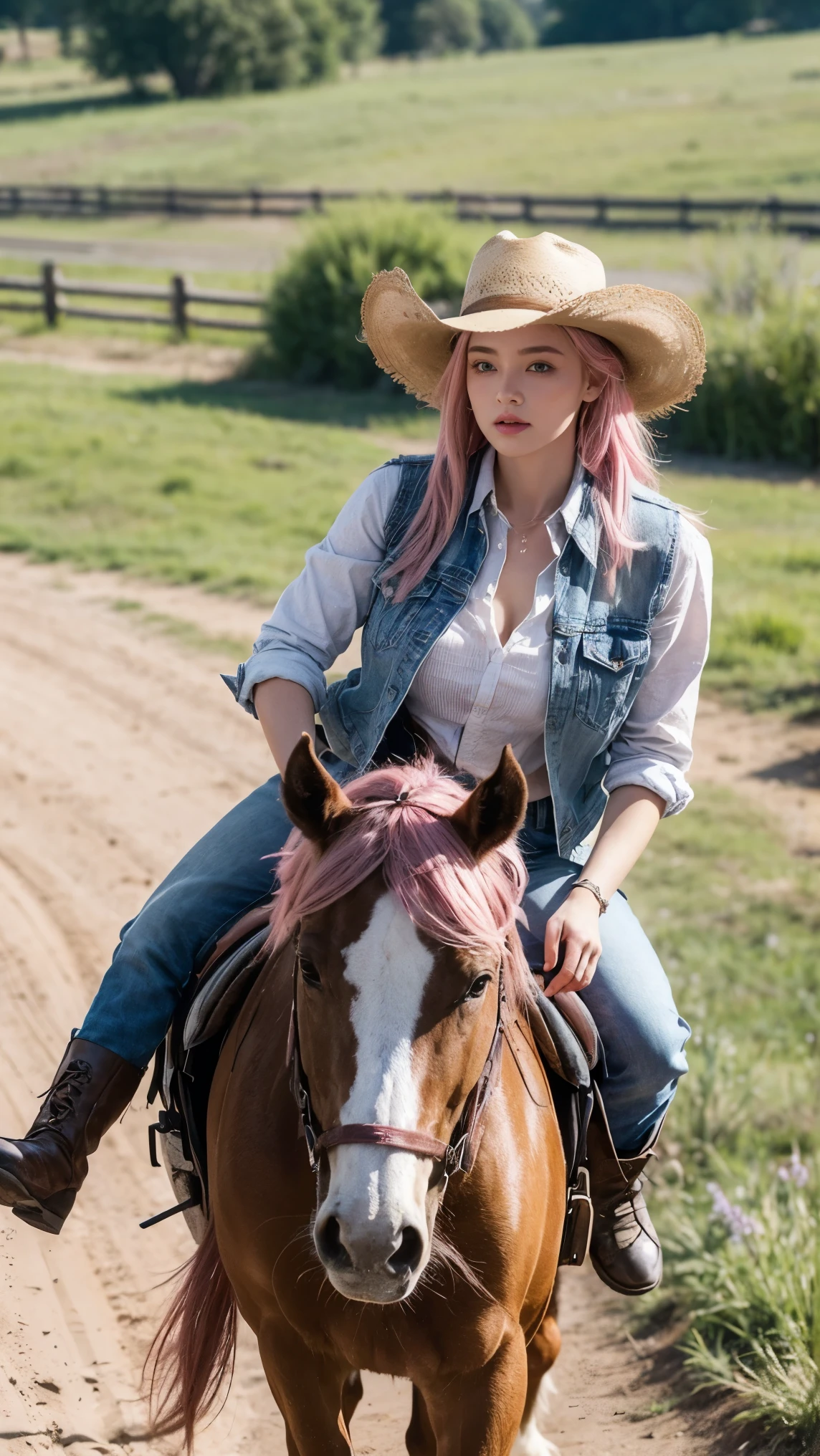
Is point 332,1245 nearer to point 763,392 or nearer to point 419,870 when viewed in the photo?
point 419,870

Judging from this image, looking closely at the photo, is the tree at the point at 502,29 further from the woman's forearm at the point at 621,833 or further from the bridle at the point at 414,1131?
the bridle at the point at 414,1131

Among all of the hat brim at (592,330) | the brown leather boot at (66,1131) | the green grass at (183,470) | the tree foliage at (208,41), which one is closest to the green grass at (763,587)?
the green grass at (183,470)

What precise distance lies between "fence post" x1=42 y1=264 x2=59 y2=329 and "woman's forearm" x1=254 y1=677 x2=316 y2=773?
19.7 m

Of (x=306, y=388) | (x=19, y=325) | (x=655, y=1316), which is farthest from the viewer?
(x=19, y=325)

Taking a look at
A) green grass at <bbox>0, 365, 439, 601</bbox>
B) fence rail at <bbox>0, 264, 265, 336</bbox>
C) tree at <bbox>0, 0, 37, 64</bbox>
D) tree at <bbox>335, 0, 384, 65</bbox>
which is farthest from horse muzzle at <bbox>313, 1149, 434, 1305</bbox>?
tree at <bbox>0, 0, 37, 64</bbox>

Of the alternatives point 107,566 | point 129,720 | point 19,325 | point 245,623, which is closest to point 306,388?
point 19,325

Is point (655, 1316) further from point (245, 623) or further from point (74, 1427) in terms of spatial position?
point (245, 623)

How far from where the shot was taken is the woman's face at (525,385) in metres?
2.89

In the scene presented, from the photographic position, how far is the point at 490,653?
9.68 ft

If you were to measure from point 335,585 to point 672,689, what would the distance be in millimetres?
774

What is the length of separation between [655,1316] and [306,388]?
14884 mm

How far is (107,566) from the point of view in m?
10.5

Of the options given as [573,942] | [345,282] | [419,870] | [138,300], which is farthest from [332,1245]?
[138,300]

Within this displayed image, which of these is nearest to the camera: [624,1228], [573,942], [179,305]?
[573,942]
